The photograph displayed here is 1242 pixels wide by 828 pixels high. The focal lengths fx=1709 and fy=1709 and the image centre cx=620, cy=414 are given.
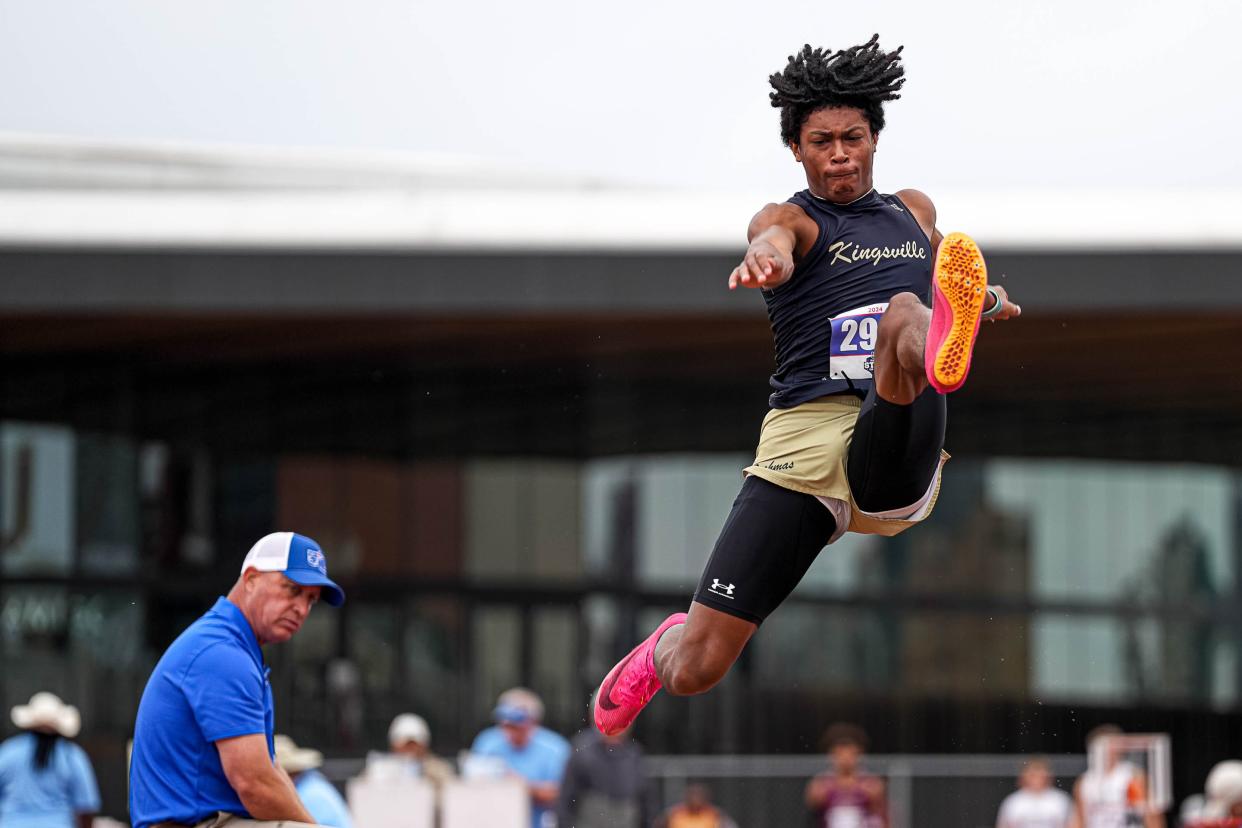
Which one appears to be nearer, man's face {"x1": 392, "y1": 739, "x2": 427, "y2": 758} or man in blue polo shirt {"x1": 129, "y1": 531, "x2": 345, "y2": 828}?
man in blue polo shirt {"x1": 129, "y1": 531, "x2": 345, "y2": 828}

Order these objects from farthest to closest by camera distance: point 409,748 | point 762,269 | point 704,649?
point 409,748, point 704,649, point 762,269

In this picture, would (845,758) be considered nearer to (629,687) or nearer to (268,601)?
(629,687)

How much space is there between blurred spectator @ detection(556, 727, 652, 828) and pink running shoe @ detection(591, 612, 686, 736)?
499 centimetres

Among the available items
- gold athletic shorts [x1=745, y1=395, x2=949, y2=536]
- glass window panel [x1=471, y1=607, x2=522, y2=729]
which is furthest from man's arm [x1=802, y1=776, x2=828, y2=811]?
gold athletic shorts [x1=745, y1=395, x2=949, y2=536]

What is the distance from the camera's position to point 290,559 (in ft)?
18.9

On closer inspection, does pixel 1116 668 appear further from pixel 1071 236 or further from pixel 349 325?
pixel 349 325

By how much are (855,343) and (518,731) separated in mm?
6921

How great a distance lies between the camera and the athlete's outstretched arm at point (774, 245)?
475cm

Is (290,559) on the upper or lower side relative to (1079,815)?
upper

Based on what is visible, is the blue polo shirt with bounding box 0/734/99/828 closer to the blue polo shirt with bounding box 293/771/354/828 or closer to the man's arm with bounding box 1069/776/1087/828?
the blue polo shirt with bounding box 293/771/354/828

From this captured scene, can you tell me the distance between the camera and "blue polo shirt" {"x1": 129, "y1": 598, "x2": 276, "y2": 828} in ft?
17.7

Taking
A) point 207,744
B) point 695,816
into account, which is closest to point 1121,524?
point 695,816

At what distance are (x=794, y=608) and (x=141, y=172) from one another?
12.5m

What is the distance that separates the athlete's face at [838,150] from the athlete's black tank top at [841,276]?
0.25ft
